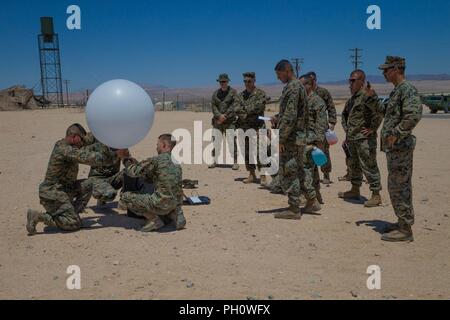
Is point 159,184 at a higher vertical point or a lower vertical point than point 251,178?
higher

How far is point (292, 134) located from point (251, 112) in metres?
3.06

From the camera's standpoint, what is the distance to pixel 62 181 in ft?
19.6

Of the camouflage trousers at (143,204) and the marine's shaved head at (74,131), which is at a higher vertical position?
the marine's shaved head at (74,131)

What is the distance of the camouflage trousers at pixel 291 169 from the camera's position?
6312 mm

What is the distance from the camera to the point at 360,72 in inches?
290

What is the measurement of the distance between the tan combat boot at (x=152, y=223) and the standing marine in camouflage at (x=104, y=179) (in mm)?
953

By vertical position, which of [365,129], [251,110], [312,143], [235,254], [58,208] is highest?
[251,110]

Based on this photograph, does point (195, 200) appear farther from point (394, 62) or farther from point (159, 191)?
point (394, 62)

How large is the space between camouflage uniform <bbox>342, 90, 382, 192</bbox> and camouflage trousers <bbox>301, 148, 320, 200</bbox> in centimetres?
80

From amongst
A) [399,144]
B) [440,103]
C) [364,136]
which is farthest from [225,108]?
[440,103]

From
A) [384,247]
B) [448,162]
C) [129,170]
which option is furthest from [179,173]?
[448,162]

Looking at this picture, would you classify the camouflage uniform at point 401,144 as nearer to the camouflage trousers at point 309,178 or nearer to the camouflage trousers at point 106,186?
the camouflage trousers at point 309,178

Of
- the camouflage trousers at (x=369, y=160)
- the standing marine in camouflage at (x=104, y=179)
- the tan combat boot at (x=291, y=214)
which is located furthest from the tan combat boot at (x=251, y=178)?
the standing marine in camouflage at (x=104, y=179)
